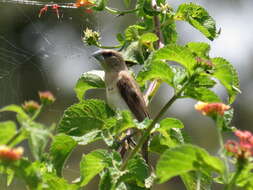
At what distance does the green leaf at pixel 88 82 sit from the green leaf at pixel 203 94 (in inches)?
20.6

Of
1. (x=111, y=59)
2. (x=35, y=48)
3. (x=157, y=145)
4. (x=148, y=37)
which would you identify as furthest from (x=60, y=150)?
(x=35, y=48)

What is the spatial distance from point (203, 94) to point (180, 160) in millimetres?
334

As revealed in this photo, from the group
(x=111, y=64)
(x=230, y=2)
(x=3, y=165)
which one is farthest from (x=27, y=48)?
(x=3, y=165)

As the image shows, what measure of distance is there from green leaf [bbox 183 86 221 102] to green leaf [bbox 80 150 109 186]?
0.27 m

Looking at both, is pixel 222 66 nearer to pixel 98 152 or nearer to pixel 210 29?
pixel 98 152

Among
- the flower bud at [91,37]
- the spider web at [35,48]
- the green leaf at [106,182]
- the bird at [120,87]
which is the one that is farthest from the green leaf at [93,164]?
the spider web at [35,48]

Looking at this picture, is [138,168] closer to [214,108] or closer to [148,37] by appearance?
[214,108]

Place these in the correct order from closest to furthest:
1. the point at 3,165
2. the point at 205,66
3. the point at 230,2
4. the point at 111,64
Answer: the point at 3,165, the point at 205,66, the point at 111,64, the point at 230,2

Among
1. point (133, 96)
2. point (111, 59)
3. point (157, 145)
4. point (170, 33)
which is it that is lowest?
point (111, 59)

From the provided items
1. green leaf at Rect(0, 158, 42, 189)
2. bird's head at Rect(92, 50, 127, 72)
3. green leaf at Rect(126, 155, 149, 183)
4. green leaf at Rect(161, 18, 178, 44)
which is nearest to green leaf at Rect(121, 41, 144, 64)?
green leaf at Rect(161, 18, 178, 44)

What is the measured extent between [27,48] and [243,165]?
4.95m

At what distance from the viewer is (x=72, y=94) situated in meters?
6.27

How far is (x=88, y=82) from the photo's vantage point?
195 centimetres

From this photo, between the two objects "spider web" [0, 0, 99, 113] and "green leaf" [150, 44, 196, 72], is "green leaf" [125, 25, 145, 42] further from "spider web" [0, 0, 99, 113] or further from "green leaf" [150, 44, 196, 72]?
"spider web" [0, 0, 99, 113]
